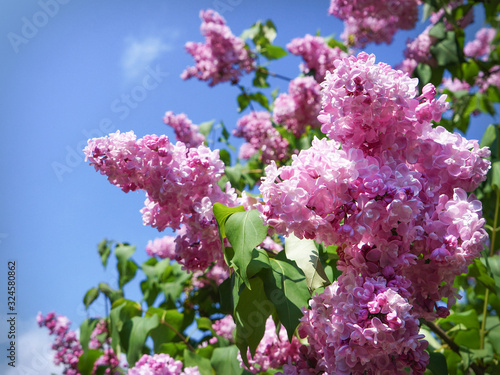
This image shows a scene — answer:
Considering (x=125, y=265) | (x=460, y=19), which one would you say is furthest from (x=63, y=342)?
(x=460, y=19)

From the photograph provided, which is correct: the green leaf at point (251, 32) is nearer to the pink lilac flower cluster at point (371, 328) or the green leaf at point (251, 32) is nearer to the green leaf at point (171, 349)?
the green leaf at point (171, 349)

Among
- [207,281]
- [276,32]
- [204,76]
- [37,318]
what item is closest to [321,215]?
[207,281]

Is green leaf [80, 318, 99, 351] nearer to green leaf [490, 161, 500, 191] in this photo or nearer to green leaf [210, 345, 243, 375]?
green leaf [210, 345, 243, 375]

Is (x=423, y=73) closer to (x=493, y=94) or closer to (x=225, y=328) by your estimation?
(x=493, y=94)

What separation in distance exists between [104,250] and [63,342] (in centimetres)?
121

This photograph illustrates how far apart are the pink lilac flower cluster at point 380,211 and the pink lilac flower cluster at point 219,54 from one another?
259 centimetres

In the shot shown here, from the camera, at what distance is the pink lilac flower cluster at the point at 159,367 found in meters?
1.90

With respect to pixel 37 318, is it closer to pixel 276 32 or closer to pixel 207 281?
pixel 207 281

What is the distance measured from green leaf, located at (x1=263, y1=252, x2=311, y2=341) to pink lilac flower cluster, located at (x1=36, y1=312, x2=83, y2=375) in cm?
310

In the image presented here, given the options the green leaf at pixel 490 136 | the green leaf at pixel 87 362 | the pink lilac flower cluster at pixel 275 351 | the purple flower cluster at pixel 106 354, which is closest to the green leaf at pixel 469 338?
the pink lilac flower cluster at pixel 275 351

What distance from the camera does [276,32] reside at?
158 inches

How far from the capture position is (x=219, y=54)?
3.75 meters

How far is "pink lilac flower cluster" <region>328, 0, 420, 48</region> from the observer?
12.2ft

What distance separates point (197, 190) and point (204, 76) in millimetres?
2343
